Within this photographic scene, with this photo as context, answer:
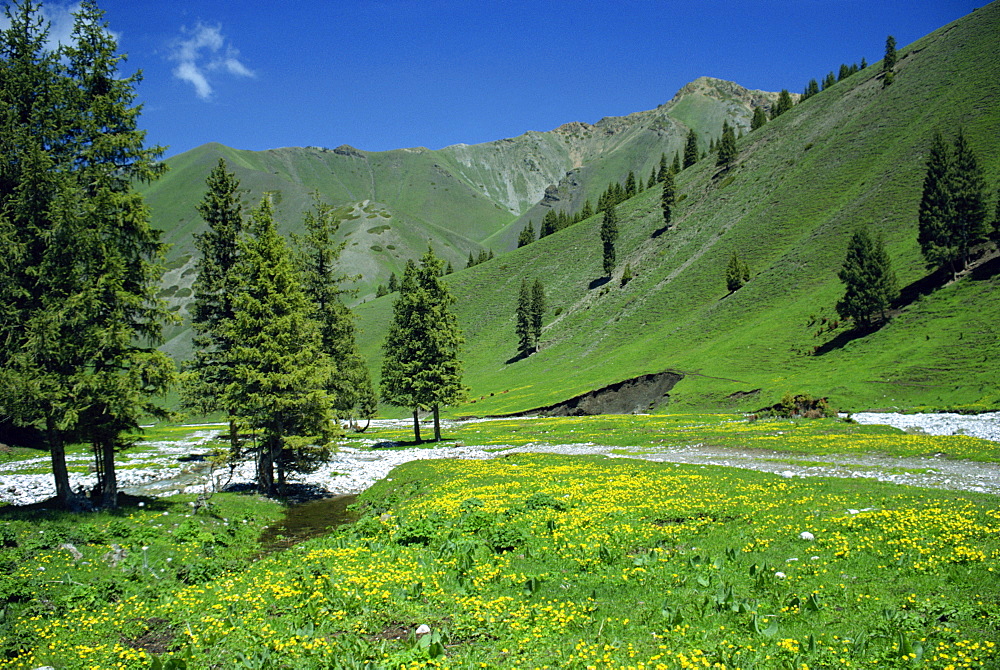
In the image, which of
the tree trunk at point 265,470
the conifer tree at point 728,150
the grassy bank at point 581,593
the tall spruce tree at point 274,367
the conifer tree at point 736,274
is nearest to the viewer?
the grassy bank at point 581,593

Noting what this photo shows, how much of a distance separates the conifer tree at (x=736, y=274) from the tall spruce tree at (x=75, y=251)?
101126 mm

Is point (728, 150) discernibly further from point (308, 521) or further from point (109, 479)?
point (109, 479)

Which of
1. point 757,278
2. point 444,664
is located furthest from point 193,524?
point 757,278

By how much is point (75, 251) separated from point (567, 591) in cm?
2139

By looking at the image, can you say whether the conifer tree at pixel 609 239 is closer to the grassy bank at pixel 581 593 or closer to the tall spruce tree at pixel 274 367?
the tall spruce tree at pixel 274 367

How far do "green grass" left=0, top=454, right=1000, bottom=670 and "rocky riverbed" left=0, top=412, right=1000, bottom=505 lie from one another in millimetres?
6190

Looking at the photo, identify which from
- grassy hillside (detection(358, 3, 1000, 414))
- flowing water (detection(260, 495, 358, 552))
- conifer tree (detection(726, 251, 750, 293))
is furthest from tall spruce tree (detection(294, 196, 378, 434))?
conifer tree (detection(726, 251, 750, 293))

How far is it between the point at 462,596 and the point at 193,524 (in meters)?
13.9

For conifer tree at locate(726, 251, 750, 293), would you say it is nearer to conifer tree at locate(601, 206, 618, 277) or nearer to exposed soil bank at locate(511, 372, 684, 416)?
exposed soil bank at locate(511, 372, 684, 416)

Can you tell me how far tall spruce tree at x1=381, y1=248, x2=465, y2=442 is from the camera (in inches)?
1863

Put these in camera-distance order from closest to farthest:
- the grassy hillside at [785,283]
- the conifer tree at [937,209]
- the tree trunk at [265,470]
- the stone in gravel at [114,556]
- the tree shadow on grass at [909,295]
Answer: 1. the stone in gravel at [114,556]
2. the tree trunk at [265,470]
3. the grassy hillside at [785,283]
4. the tree shadow on grass at [909,295]
5. the conifer tree at [937,209]

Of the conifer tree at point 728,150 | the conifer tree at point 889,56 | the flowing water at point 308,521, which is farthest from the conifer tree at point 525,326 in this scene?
the conifer tree at point 889,56

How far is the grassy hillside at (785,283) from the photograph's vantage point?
59812 millimetres

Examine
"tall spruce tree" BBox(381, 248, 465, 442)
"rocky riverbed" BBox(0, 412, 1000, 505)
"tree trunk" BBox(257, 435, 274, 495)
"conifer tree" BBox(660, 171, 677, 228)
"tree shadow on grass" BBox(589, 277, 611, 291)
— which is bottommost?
"rocky riverbed" BBox(0, 412, 1000, 505)
